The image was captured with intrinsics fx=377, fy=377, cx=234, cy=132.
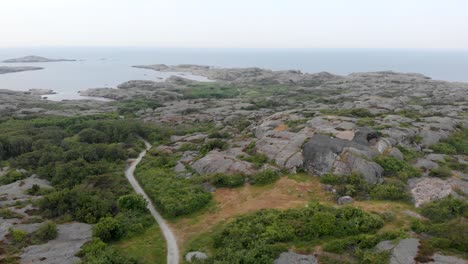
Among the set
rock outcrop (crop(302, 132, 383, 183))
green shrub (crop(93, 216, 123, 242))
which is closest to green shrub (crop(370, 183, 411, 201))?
rock outcrop (crop(302, 132, 383, 183))

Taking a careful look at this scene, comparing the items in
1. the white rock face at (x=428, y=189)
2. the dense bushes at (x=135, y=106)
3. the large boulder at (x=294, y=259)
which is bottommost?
the dense bushes at (x=135, y=106)

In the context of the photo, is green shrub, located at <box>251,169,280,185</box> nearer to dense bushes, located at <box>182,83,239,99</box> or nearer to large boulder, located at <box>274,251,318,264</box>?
large boulder, located at <box>274,251,318,264</box>

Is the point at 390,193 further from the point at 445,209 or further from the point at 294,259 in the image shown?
the point at 294,259

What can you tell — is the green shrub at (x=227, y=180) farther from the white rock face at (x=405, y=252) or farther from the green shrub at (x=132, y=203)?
the white rock face at (x=405, y=252)

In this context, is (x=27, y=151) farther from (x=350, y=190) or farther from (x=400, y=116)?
(x=400, y=116)

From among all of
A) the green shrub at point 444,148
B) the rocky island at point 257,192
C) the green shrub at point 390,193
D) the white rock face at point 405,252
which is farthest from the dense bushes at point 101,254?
the green shrub at point 444,148

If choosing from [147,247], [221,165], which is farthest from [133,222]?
[221,165]
